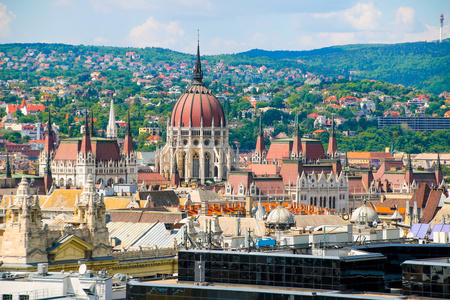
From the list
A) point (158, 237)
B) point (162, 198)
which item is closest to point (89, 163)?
point (162, 198)

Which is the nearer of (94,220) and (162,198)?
(94,220)

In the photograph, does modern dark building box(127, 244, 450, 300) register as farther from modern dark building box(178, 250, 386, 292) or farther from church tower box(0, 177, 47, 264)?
church tower box(0, 177, 47, 264)

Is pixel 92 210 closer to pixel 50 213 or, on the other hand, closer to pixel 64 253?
pixel 64 253

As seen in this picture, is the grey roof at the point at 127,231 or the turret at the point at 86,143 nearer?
the grey roof at the point at 127,231

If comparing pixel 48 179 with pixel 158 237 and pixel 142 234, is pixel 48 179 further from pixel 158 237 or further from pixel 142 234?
pixel 158 237

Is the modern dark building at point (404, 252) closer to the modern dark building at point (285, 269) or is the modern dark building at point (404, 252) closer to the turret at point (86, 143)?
the modern dark building at point (285, 269)

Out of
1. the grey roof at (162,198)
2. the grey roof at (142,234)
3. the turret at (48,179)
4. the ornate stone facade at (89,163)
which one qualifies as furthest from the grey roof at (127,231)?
the ornate stone facade at (89,163)

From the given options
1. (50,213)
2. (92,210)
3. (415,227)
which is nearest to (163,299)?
(92,210)

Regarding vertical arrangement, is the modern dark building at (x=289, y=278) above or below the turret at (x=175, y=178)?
below

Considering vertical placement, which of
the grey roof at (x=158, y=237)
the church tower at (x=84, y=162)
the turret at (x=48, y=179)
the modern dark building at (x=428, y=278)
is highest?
the church tower at (x=84, y=162)
